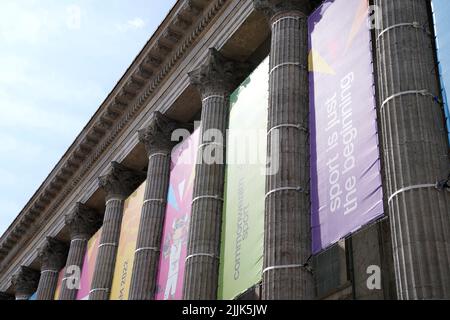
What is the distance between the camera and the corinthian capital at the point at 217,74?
2527cm

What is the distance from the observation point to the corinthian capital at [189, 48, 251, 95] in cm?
2527

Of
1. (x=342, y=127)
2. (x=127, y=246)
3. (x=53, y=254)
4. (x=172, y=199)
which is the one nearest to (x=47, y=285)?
(x=53, y=254)

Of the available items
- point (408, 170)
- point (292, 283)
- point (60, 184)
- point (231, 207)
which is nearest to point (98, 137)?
point (60, 184)

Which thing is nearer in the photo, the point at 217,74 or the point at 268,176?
the point at 268,176

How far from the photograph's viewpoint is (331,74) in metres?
18.5

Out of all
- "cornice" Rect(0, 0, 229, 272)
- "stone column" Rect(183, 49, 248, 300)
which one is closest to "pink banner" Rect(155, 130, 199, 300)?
"stone column" Rect(183, 49, 248, 300)

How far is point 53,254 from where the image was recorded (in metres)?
39.4

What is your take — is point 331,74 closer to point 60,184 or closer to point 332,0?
point 332,0

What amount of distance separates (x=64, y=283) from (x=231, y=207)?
1671 cm

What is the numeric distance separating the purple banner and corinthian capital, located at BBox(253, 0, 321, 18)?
6.71 ft

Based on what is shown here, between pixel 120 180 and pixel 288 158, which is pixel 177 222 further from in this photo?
pixel 120 180

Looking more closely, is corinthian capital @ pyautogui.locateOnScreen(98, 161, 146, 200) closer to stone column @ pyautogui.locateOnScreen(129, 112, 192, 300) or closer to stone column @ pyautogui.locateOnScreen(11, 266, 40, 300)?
stone column @ pyautogui.locateOnScreen(129, 112, 192, 300)

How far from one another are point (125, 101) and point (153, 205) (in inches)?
279

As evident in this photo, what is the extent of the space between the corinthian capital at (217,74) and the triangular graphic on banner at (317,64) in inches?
227
